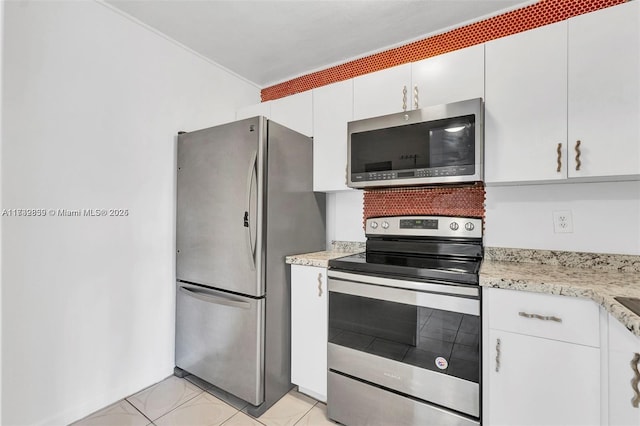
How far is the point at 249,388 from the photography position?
1809mm

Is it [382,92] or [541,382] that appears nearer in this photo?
[541,382]

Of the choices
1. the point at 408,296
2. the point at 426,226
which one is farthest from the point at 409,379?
the point at 426,226

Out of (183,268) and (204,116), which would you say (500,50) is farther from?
(183,268)

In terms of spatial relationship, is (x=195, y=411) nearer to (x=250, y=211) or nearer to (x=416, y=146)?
(x=250, y=211)

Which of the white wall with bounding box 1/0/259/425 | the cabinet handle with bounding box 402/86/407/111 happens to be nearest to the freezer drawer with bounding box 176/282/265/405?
the white wall with bounding box 1/0/259/425

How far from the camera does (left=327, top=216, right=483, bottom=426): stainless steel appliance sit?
1389 millimetres

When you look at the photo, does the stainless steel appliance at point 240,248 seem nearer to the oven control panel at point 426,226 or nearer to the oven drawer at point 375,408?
the oven drawer at point 375,408

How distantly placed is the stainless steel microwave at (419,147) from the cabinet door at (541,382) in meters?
0.80

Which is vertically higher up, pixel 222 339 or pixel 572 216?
pixel 572 216

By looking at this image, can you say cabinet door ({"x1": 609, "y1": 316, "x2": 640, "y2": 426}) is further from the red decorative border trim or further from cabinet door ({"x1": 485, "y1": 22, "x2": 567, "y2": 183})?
the red decorative border trim

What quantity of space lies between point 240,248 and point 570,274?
5.67 ft

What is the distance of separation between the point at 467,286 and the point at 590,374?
50cm

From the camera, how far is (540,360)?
1.23 meters

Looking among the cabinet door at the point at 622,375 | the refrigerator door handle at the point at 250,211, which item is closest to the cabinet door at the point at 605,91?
the cabinet door at the point at 622,375
